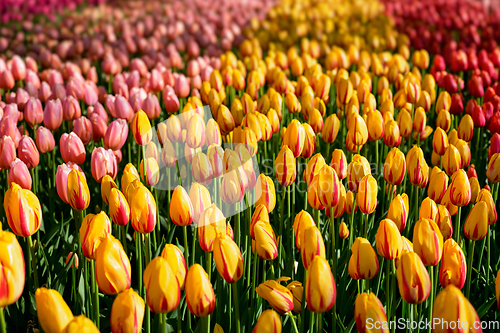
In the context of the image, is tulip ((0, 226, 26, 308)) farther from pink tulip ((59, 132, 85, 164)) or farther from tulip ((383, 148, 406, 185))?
tulip ((383, 148, 406, 185))

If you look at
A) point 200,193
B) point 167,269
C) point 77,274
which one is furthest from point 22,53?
point 167,269

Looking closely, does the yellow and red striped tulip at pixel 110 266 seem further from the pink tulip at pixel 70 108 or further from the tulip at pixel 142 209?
the pink tulip at pixel 70 108

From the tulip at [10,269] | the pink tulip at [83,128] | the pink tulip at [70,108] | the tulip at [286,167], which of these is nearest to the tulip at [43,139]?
the pink tulip at [83,128]

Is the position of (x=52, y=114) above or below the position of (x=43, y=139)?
above

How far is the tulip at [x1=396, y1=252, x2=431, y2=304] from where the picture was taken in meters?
1.11

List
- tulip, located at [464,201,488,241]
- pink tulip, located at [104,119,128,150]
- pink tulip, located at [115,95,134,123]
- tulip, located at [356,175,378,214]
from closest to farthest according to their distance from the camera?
tulip, located at [464,201,488,241], tulip, located at [356,175,378,214], pink tulip, located at [104,119,128,150], pink tulip, located at [115,95,134,123]

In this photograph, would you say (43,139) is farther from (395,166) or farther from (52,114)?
(395,166)

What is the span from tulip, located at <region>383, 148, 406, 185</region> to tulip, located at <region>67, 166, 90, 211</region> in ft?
3.30

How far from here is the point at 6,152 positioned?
6.17 ft

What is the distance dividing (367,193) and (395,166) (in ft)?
0.73

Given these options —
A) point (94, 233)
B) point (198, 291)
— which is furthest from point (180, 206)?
point (198, 291)

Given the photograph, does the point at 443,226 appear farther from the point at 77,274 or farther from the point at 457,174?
the point at 77,274

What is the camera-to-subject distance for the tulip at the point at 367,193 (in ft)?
5.01

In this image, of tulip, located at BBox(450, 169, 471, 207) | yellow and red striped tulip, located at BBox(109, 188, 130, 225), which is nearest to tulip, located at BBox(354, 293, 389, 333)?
tulip, located at BBox(450, 169, 471, 207)
